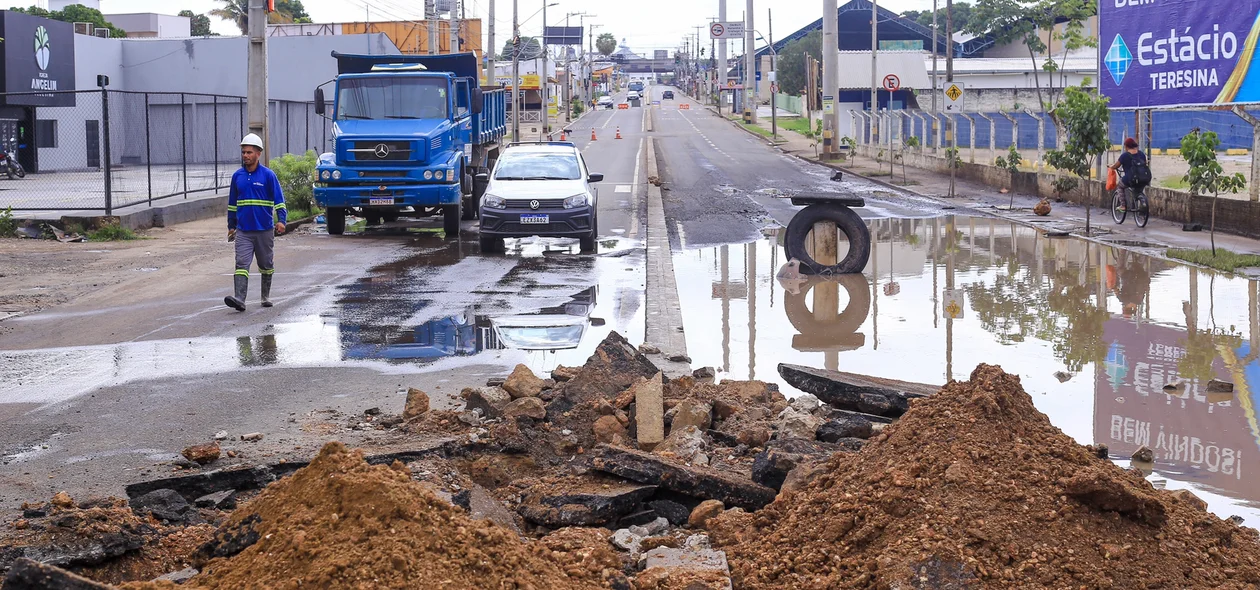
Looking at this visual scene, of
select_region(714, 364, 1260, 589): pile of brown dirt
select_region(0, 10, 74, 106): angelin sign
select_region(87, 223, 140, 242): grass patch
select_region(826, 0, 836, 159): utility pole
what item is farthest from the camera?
select_region(826, 0, 836, 159): utility pole

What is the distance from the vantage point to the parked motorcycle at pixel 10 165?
120ft

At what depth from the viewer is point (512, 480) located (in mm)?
6660

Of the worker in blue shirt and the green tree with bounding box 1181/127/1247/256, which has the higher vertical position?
the green tree with bounding box 1181/127/1247/256

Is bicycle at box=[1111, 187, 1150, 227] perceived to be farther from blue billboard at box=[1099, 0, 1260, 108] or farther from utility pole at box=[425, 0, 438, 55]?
utility pole at box=[425, 0, 438, 55]

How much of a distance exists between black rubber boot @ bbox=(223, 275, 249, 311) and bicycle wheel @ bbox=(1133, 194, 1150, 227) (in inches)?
650

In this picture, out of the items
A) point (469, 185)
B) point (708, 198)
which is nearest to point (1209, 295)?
point (469, 185)

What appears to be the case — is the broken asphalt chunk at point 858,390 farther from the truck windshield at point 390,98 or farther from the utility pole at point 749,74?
the utility pole at point 749,74

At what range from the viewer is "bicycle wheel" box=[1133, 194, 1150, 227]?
882 inches

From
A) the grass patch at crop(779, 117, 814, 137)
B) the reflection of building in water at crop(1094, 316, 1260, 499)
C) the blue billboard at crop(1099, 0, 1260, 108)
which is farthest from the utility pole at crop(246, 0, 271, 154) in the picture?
the grass patch at crop(779, 117, 814, 137)

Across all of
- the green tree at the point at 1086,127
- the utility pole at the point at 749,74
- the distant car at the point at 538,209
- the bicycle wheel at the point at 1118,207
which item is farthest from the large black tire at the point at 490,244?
the utility pole at the point at 749,74

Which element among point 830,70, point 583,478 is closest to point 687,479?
point 583,478

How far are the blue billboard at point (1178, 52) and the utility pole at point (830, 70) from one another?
19722mm

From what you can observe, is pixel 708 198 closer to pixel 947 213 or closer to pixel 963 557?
pixel 947 213

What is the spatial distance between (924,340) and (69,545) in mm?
8398
